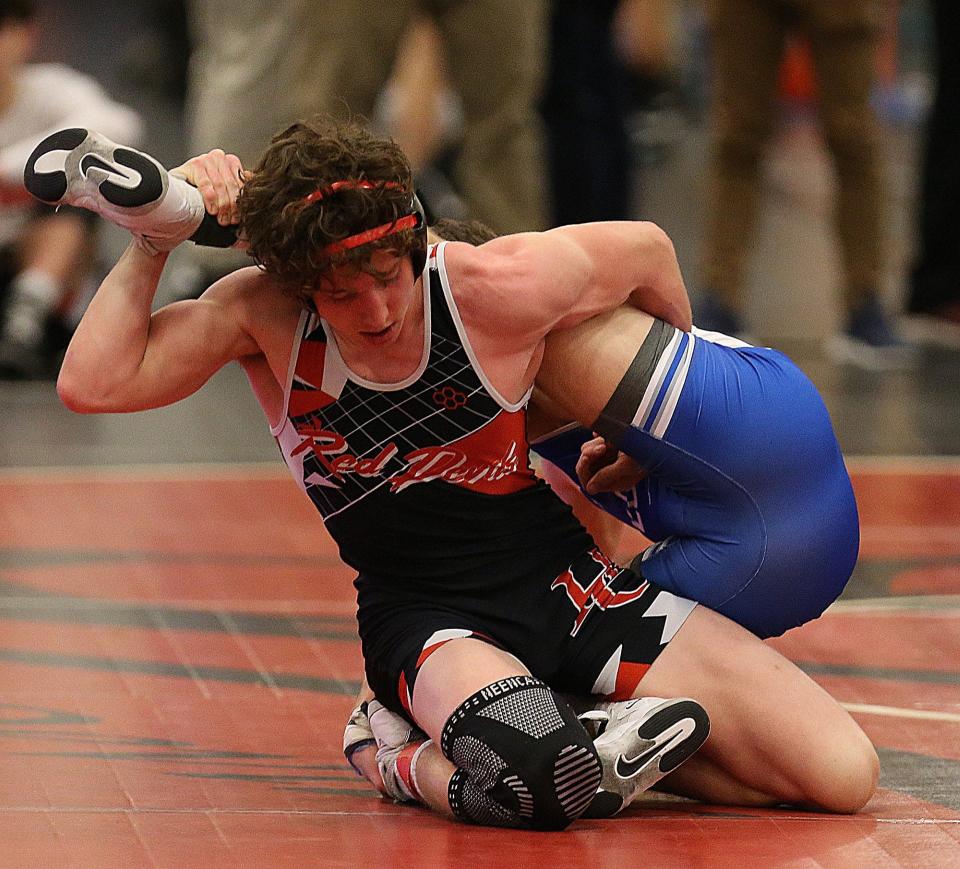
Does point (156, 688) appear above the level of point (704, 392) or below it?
below

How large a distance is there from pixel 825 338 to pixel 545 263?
504 cm

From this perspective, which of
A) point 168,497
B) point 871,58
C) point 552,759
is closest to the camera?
point 552,759

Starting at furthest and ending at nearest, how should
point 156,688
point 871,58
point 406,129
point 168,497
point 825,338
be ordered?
point 406,129 < point 825,338 < point 871,58 < point 168,497 < point 156,688

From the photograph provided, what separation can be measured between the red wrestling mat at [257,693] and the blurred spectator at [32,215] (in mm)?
1561

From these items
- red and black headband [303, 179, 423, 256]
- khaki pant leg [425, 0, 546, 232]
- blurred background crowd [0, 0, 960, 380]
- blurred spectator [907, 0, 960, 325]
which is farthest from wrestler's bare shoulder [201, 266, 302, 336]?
blurred spectator [907, 0, 960, 325]

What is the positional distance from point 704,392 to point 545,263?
0.32 meters

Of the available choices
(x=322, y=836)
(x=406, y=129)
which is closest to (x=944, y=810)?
(x=322, y=836)

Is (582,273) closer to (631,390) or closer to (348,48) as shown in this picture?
(631,390)

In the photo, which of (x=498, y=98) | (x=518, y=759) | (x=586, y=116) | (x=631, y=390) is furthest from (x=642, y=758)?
(x=586, y=116)

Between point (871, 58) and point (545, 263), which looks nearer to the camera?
point (545, 263)

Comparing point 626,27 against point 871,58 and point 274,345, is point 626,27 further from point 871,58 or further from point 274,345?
point 274,345

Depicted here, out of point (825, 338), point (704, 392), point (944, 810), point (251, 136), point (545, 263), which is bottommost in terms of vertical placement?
point (825, 338)

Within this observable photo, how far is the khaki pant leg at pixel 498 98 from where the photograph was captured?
661cm

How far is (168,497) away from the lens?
5.09 metres
